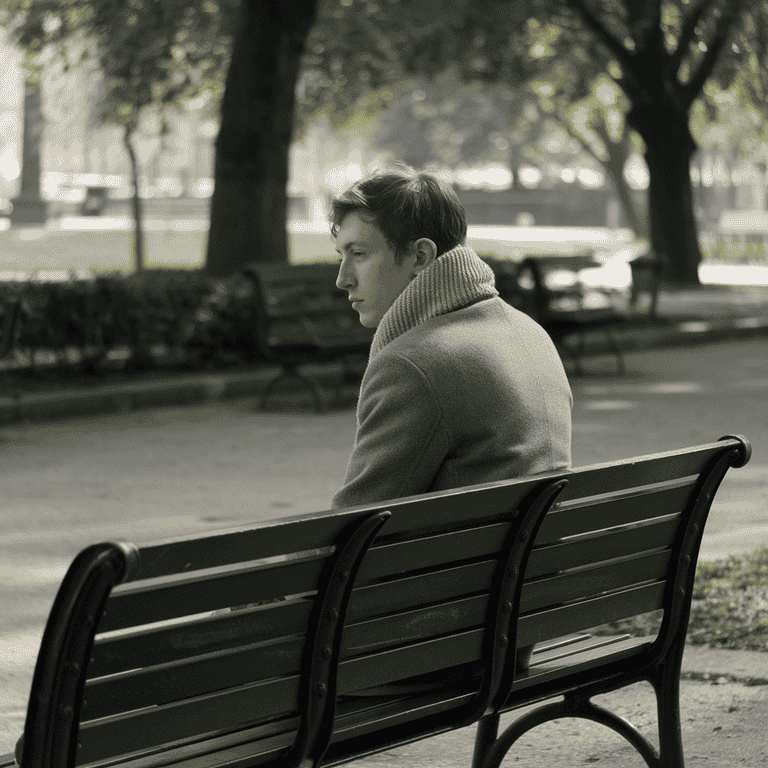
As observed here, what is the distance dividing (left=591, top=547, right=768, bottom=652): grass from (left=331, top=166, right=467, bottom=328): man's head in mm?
1813

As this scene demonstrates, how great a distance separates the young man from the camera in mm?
3000

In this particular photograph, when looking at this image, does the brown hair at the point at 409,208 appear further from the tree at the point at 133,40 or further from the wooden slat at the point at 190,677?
the tree at the point at 133,40

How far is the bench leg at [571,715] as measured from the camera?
10.9 feet

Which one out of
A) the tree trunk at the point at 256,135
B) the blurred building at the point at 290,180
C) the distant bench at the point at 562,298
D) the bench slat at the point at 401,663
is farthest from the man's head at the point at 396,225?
the blurred building at the point at 290,180

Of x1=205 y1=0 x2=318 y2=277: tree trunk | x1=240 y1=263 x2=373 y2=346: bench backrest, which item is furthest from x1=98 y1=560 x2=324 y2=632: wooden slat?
x1=205 y1=0 x2=318 y2=277: tree trunk

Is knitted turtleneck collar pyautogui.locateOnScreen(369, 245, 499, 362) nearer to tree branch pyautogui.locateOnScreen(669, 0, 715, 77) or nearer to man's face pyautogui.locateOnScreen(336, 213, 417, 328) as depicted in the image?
man's face pyautogui.locateOnScreen(336, 213, 417, 328)

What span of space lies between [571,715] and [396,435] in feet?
3.00

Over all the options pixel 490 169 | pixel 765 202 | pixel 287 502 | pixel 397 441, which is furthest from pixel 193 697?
pixel 490 169

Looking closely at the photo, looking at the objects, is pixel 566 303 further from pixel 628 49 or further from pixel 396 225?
pixel 396 225

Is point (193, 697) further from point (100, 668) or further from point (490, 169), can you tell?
point (490, 169)

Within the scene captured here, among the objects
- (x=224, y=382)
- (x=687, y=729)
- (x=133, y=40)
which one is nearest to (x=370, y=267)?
(x=687, y=729)

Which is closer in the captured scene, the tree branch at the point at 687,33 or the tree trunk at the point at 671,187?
the tree branch at the point at 687,33

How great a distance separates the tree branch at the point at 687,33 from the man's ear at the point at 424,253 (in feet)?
65.8

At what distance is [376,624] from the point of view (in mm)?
2857
